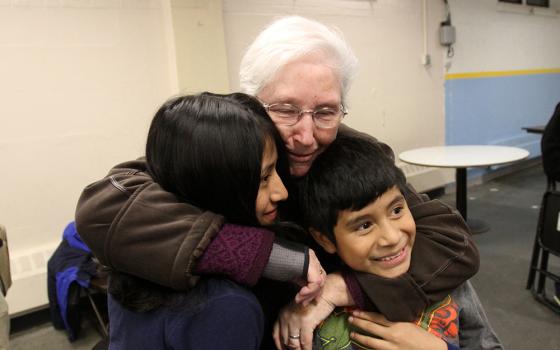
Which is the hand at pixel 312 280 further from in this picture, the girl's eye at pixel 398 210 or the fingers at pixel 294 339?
the girl's eye at pixel 398 210

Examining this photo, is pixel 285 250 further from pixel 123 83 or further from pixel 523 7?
pixel 523 7

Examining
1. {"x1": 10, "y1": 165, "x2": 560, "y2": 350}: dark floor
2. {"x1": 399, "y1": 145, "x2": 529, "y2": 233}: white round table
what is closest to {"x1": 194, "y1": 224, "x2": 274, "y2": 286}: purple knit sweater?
{"x1": 10, "y1": 165, "x2": 560, "y2": 350}: dark floor

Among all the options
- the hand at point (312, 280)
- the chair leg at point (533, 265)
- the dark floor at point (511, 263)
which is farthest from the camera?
the chair leg at point (533, 265)

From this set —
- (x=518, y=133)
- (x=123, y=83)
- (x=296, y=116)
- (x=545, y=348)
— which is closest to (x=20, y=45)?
(x=123, y=83)

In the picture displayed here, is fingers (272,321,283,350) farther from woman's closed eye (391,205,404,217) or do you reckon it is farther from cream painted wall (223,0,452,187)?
cream painted wall (223,0,452,187)

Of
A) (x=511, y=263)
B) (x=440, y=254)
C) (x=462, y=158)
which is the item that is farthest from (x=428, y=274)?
(x=462, y=158)

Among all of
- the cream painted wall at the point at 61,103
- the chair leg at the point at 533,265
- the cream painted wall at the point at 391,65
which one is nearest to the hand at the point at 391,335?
the chair leg at the point at 533,265

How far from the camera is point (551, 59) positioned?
6.27 m

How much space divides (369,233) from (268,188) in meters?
0.27

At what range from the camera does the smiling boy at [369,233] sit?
841 mm

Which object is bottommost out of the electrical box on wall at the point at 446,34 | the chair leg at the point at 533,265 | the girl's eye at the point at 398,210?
the chair leg at the point at 533,265

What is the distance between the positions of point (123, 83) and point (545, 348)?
2.86 metres

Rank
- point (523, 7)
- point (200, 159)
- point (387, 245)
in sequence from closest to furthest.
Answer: point (200, 159), point (387, 245), point (523, 7)

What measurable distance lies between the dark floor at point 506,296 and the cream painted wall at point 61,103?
0.24m
